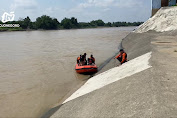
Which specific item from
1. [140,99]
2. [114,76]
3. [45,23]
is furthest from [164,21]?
[45,23]

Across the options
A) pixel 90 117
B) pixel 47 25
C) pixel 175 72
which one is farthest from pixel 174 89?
pixel 47 25

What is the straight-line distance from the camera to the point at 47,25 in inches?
3595

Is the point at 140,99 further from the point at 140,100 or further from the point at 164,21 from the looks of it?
the point at 164,21

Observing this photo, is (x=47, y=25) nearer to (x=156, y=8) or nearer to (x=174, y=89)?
(x=156, y=8)

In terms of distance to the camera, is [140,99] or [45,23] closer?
[140,99]

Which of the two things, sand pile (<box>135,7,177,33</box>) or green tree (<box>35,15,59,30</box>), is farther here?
green tree (<box>35,15,59,30</box>)

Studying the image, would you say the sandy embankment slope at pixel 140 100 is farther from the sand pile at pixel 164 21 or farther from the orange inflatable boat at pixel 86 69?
the sand pile at pixel 164 21

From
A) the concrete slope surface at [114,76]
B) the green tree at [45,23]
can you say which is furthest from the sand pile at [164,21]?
the green tree at [45,23]

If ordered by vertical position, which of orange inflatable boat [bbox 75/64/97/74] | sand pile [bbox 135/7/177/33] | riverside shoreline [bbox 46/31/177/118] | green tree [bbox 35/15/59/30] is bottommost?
orange inflatable boat [bbox 75/64/97/74]

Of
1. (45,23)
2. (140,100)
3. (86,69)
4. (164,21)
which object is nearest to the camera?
(140,100)

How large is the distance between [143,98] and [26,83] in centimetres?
819

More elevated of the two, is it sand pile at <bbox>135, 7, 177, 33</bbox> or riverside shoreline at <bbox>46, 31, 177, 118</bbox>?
sand pile at <bbox>135, 7, 177, 33</bbox>

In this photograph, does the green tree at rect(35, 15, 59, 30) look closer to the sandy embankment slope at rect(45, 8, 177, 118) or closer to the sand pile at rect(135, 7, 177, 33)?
the sand pile at rect(135, 7, 177, 33)

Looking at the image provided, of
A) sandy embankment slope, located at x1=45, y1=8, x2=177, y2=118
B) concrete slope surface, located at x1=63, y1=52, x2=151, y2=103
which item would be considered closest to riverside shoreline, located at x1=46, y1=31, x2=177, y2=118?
sandy embankment slope, located at x1=45, y1=8, x2=177, y2=118
